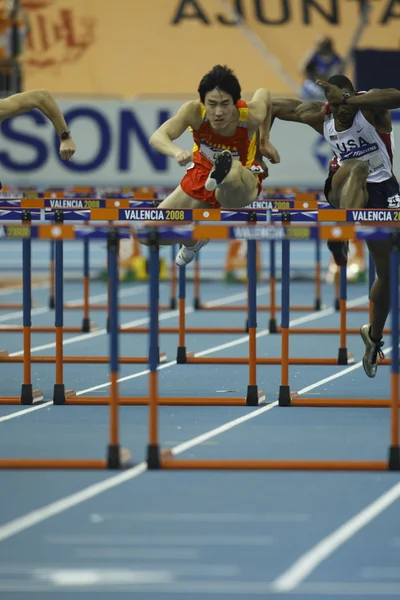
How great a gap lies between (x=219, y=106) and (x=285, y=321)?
1735mm

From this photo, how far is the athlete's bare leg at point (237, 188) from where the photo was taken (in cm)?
971

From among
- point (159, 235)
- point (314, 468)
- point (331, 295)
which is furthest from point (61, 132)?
point (331, 295)

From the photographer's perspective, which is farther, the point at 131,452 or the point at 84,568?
the point at 131,452

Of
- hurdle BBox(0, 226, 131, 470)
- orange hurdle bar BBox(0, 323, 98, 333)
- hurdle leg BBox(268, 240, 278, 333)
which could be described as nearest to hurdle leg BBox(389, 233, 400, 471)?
hurdle BBox(0, 226, 131, 470)

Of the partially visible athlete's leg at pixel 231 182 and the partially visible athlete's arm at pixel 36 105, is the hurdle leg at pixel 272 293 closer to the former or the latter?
the partially visible athlete's leg at pixel 231 182

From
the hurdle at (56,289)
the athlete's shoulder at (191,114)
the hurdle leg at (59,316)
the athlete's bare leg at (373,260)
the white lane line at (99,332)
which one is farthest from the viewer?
the white lane line at (99,332)

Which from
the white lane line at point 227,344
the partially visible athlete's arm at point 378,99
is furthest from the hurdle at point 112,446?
the partially visible athlete's arm at point 378,99

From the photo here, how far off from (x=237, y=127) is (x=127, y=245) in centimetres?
865

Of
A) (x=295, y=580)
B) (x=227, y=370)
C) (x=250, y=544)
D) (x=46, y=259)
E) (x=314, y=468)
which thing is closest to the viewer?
(x=295, y=580)

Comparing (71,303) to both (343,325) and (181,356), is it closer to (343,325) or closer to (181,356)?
(181,356)

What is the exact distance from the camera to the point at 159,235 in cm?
726

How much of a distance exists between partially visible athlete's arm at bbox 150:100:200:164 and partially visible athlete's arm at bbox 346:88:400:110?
41.4 inches

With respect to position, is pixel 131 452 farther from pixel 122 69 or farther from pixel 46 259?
pixel 122 69

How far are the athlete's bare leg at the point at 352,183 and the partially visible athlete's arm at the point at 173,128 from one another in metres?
1.04
